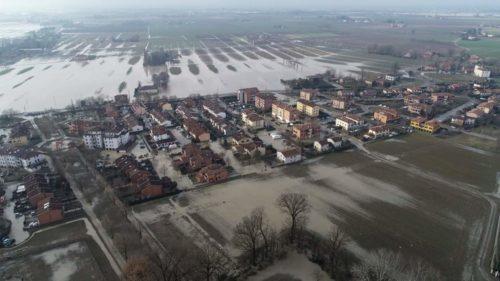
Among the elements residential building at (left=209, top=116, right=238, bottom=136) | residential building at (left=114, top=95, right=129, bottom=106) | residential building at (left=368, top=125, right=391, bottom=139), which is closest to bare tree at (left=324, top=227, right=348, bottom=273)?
residential building at (left=368, top=125, right=391, bottom=139)

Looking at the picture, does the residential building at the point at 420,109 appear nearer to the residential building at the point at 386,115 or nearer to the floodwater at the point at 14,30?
the residential building at the point at 386,115

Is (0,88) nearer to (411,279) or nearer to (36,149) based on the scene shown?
(36,149)

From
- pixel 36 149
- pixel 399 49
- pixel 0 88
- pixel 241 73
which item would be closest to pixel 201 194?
pixel 36 149

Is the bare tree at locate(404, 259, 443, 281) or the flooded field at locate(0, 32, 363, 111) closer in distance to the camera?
the bare tree at locate(404, 259, 443, 281)

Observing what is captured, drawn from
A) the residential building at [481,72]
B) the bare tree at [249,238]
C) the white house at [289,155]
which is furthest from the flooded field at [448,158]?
the residential building at [481,72]

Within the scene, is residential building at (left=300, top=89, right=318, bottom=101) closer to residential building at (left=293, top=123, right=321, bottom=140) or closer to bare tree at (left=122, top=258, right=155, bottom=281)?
residential building at (left=293, top=123, right=321, bottom=140)

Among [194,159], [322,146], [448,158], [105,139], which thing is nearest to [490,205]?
[448,158]

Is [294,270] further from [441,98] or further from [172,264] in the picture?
[441,98]
